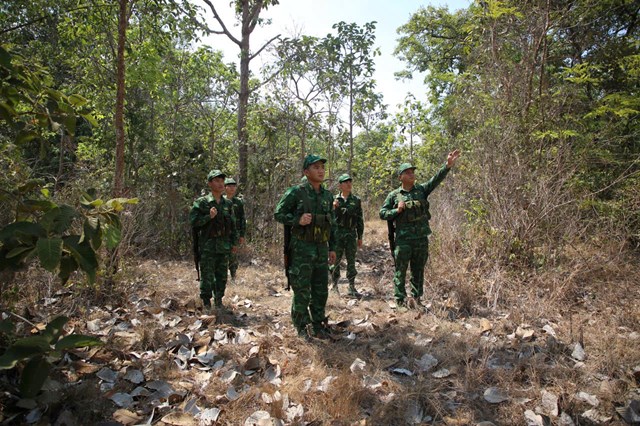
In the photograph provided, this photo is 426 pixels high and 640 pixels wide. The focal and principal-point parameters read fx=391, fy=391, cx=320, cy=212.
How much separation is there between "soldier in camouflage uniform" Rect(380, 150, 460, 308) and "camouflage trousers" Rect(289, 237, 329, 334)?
1.37 meters

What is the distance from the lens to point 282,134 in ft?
34.9

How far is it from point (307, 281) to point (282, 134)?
7.05 meters

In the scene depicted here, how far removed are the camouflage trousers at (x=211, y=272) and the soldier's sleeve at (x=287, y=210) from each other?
1695mm

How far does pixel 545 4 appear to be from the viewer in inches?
262

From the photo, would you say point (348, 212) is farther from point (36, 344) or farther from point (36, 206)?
point (36, 344)

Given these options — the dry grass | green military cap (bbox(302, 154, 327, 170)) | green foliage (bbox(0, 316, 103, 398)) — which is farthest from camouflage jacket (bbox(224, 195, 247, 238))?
green foliage (bbox(0, 316, 103, 398))

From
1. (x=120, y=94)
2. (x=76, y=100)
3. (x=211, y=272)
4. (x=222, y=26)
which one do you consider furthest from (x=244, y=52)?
(x=76, y=100)

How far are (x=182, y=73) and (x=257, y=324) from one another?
31.9 ft

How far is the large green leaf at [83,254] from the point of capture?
194 centimetres

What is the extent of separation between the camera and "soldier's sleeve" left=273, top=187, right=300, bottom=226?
13.8 feet

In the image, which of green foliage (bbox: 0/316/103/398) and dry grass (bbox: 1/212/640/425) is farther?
dry grass (bbox: 1/212/640/425)

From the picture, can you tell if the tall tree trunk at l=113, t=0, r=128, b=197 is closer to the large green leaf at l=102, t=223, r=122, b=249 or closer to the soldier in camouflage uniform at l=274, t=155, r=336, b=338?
the soldier in camouflage uniform at l=274, t=155, r=336, b=338

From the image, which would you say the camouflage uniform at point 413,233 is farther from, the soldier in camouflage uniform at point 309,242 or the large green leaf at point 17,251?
the large green leaf at point 17,251

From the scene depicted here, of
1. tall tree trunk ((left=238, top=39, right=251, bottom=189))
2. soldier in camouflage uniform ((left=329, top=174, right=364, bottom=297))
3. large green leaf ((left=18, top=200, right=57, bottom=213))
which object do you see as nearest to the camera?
large green leaf ((left=18, top=200, right=57, bottom=213))
